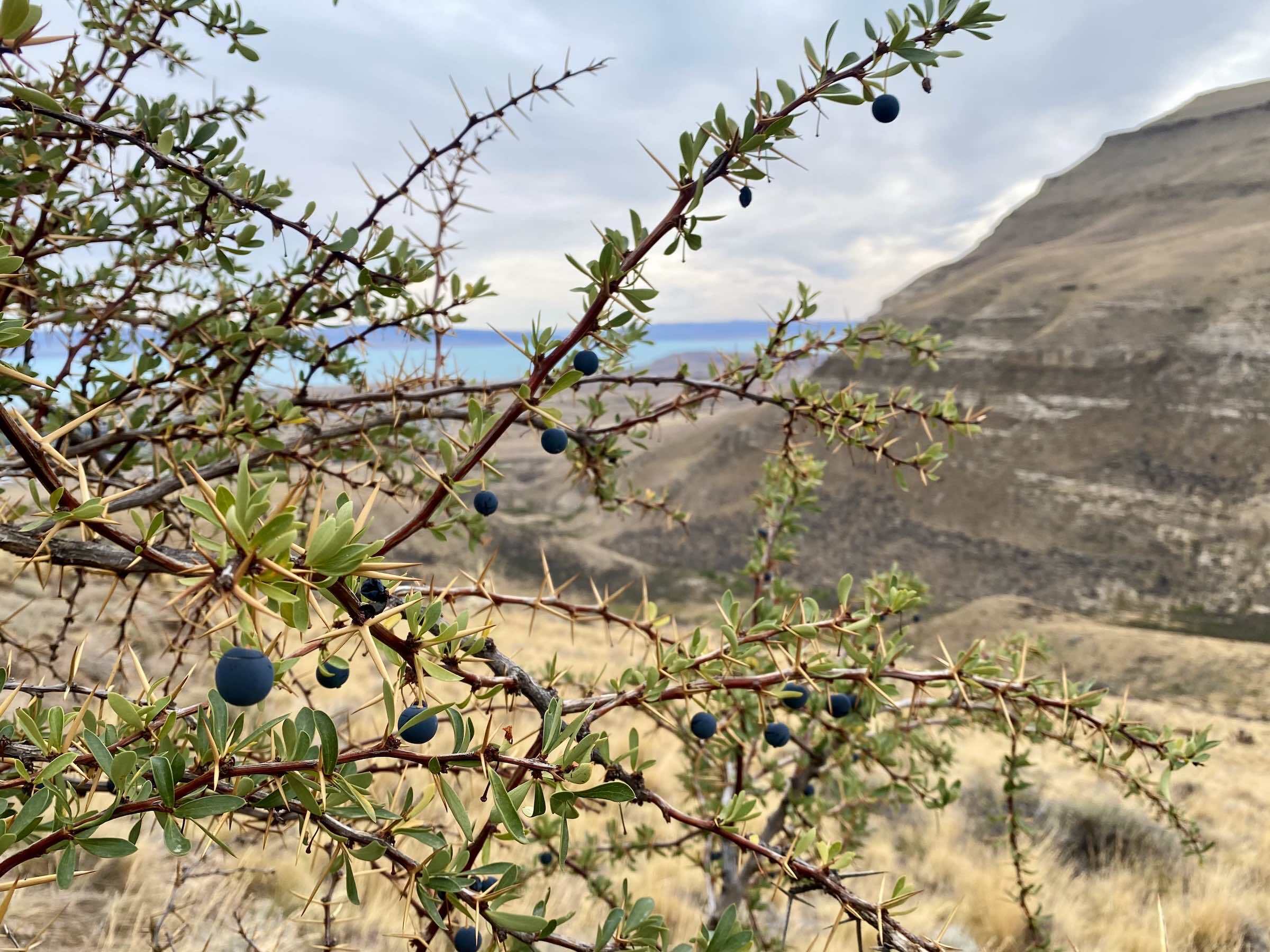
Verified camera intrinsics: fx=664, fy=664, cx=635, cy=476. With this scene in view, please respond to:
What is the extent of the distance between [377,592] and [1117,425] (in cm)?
3882

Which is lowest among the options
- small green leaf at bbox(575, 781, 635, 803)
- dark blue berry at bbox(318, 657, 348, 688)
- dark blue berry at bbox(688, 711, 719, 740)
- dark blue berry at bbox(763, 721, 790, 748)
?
dark blue berry at bbox(763, 721, 790, 748)

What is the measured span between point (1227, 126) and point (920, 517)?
6771 centimetres

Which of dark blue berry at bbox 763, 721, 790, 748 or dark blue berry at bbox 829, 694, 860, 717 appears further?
dark blue berry at bbox 829, 694, 860, 717

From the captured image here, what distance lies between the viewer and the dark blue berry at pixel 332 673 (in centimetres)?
104

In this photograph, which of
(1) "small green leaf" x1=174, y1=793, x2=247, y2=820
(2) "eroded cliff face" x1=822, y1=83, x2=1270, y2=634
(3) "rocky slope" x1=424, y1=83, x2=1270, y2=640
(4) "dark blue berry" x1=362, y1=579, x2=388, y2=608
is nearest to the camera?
(1) "small green leaf" x1=174, y1=793, x2=247, y2=820

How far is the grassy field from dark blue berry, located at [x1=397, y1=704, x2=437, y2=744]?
0.08 m

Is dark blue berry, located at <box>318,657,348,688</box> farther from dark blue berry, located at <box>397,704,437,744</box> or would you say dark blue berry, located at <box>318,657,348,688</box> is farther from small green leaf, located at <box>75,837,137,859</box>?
small green leaf, located at <box>75,837,137,859</box>

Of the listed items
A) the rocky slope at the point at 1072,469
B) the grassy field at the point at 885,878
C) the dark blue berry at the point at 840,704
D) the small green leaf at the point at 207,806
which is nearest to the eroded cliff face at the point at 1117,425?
the rocky slope at the point at 1072,469

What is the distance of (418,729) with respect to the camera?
1.05 meters

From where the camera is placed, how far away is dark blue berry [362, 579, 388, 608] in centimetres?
112

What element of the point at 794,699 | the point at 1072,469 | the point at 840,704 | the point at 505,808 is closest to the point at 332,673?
the point at 505,808

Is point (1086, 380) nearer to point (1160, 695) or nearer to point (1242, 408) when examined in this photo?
point (1242, 408)

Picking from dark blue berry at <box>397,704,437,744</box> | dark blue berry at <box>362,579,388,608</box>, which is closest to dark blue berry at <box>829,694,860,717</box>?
dark blue berry at <box>397,704,437,744</box>

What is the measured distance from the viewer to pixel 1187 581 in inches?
997
